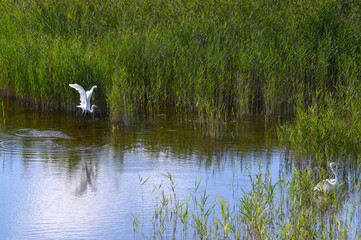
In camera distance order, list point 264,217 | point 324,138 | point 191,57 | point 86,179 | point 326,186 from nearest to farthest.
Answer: point 264,217 → point 326,186 → point 86,179 → point 324,138 → point 191,57

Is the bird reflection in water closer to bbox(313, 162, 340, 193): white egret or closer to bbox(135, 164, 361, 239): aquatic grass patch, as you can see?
bbox(135, 164, 361, 239): aquatic grass patch

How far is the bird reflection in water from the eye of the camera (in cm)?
656

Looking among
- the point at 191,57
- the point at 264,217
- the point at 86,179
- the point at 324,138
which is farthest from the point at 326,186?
the point at 191,57

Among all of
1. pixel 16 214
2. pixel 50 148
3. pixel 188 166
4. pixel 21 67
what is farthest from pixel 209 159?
pixel 21 67

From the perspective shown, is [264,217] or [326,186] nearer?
[264,217]

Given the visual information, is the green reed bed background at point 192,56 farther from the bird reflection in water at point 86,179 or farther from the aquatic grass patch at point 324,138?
the bird reflection in water at point 86,179

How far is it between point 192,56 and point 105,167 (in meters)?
4.64

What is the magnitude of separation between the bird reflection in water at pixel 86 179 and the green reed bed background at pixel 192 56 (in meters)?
2.46

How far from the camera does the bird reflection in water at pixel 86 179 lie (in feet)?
21.5

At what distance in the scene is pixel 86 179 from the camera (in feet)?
22.9

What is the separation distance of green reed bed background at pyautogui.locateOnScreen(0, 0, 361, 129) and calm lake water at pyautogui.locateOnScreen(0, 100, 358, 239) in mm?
630

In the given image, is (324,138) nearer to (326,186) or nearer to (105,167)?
(326,186)

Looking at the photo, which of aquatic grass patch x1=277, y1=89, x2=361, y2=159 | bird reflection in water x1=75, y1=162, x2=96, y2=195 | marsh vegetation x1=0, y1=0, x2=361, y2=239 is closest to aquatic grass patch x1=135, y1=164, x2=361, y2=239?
bird reflection in water x1=75, y1=162, x2=96, y2=195

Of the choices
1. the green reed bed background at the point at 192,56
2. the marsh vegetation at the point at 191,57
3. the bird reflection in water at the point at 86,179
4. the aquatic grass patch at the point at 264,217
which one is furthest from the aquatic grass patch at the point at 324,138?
the bird reflection in water at the point at 86,179
